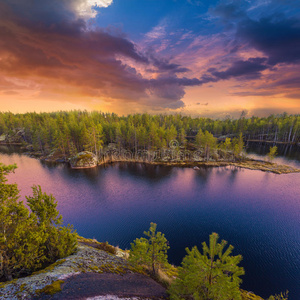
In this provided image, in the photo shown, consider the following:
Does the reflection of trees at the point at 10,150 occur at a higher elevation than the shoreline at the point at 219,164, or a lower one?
lower

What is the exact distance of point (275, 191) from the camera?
50.9m

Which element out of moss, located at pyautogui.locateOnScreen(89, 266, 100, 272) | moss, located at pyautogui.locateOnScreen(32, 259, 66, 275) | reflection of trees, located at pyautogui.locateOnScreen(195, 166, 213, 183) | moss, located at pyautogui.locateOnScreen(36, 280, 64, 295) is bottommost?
reflection of trees, located at pyautogui.locateOnScreen(195, 166, 213, 183)

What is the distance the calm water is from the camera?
27.0 metres

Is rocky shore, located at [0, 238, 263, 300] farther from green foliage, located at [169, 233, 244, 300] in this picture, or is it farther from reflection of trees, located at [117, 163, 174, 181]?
reflection of trees, located at [117, 163, 174, 181]

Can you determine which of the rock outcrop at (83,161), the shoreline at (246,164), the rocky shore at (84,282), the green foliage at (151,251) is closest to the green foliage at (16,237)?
the rocky shore at (84,282)

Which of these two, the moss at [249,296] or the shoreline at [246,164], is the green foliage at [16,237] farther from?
the shoreline at [246,164]

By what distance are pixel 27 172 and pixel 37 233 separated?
7246 cm

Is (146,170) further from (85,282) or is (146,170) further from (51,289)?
(51,289)

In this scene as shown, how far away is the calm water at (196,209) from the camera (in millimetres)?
26953

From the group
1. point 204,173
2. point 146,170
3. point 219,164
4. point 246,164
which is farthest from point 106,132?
point 246,164

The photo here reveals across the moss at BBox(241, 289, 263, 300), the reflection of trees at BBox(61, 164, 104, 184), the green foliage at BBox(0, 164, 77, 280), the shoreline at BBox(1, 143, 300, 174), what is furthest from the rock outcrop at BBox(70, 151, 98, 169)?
the moss at BBox(241, 289, 263, 300)

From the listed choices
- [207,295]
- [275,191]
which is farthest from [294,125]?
[207,295]

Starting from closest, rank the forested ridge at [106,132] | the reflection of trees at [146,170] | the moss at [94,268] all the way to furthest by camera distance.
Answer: the moss at [94,268], the reflection of trees at [146,170], the forested ridge at [106,132]

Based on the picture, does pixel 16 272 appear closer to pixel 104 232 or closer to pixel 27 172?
pixel 104 232
